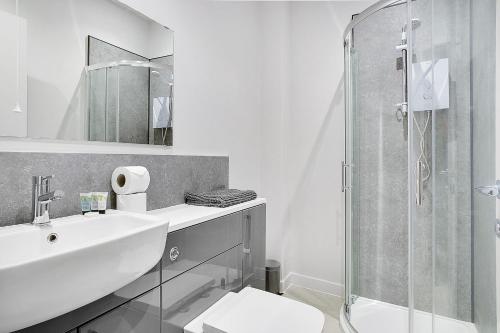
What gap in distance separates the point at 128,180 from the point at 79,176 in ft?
0.57

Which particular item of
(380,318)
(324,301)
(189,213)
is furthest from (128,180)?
(324,301)

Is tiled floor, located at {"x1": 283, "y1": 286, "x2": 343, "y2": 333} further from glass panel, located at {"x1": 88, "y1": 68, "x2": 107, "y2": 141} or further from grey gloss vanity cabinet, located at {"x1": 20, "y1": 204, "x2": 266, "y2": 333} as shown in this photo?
glass panel, located at {"x1": 88, "y1": 68, "x2": 107, "y2": 141}

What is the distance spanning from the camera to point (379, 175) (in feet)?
5.93

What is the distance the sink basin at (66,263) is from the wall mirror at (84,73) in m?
0.35

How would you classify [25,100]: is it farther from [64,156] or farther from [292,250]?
[292,250]

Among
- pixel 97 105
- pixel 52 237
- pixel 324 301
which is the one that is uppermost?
pixel 97 105

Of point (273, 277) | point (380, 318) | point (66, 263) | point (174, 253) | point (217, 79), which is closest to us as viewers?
point (66, 263)

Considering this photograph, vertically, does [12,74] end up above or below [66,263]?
above

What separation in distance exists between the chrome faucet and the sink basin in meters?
0.03

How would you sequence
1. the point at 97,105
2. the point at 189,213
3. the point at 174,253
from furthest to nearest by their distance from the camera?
the point at 189,213, the point at 97,105, the point at 174,253

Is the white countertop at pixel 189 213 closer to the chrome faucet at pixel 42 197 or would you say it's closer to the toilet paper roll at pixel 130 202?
the toilet paper roll at pixel 130 202

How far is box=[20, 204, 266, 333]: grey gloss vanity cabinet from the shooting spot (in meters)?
0.84

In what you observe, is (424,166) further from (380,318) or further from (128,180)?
(128,180)

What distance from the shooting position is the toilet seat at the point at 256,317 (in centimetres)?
112
